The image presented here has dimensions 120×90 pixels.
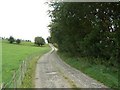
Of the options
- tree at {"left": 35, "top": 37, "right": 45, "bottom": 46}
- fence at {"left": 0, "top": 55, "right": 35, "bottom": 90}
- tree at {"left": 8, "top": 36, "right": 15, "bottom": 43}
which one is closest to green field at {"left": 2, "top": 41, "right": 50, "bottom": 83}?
fence at {"left": 0, "top": 55, "right": 35, "bottom": 90}

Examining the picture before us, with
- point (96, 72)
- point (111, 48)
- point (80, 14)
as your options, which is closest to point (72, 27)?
point (80, 14)

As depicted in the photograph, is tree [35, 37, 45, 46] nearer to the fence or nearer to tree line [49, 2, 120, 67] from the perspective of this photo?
tree line [49, 2, 120, 67]

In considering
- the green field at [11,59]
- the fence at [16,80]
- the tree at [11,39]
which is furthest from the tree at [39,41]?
the fence at [16,80]

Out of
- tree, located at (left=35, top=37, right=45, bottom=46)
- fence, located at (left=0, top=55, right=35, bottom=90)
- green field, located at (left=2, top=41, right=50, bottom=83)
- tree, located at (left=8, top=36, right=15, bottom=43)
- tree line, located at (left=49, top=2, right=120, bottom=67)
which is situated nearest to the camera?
fence, located at (left=0, top=55, right=35, bottom=90)

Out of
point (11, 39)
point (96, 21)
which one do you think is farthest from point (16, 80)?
point (11, 39)

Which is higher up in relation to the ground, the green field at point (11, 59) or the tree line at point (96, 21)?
the tree line at point (96, 21)

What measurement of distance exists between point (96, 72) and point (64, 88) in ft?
23.7

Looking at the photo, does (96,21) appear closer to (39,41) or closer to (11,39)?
(11,39)

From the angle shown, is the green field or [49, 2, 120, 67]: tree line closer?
the green field

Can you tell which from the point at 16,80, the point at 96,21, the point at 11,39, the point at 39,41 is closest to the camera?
the point at 16,80

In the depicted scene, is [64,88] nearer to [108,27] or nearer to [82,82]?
[82,82]

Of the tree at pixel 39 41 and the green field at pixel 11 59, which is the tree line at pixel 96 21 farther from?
the tree at pixel 39 41

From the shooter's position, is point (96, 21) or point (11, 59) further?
point (11, 59)

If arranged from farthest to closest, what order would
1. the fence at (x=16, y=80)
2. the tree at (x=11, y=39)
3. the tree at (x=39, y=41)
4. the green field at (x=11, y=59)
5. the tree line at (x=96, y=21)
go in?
the tree at (x=39, y=41), the tree at (x=11, y=39), the tree line at (x=96, y=21), the green field at (x=11, y=59), the fence at (x=16, y=80)
